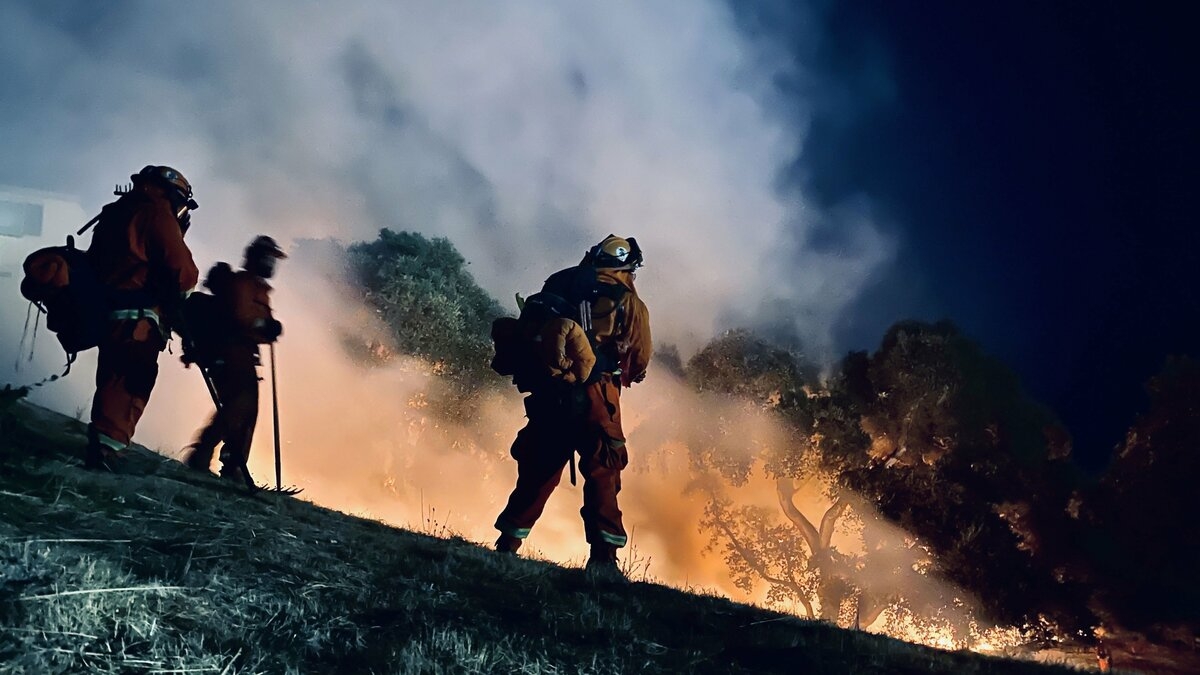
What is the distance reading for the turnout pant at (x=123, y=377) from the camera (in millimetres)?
6672

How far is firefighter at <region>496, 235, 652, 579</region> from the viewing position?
25.9 feet

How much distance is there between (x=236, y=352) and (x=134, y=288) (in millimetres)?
2723

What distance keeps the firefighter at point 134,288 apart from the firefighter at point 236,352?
7.40 feet

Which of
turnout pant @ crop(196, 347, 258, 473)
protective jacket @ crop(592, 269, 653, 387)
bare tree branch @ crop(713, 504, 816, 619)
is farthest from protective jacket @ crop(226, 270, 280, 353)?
bare tree branch @ crop(713, 504, 816, 619)

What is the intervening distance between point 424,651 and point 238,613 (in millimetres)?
870

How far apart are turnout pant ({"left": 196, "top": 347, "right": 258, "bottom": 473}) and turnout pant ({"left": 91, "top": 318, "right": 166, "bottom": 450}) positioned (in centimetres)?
215

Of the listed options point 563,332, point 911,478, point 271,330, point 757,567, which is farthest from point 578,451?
point 757,567

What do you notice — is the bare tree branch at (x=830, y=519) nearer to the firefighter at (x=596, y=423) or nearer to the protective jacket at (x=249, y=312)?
the firefighter at (x=596, y=423)

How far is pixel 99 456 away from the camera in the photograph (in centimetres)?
643

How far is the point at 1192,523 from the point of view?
2022cm

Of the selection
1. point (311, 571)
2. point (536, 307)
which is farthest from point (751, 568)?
point (311, 571)

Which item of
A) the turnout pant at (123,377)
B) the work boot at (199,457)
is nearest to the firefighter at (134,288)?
the turnout pant at (123,377)

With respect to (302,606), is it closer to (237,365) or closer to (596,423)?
(596,423)

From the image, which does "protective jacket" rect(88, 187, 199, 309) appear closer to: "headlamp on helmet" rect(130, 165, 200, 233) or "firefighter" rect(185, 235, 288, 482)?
Result: "headlamp on helmet" rect(130, 165, 200, 233)
